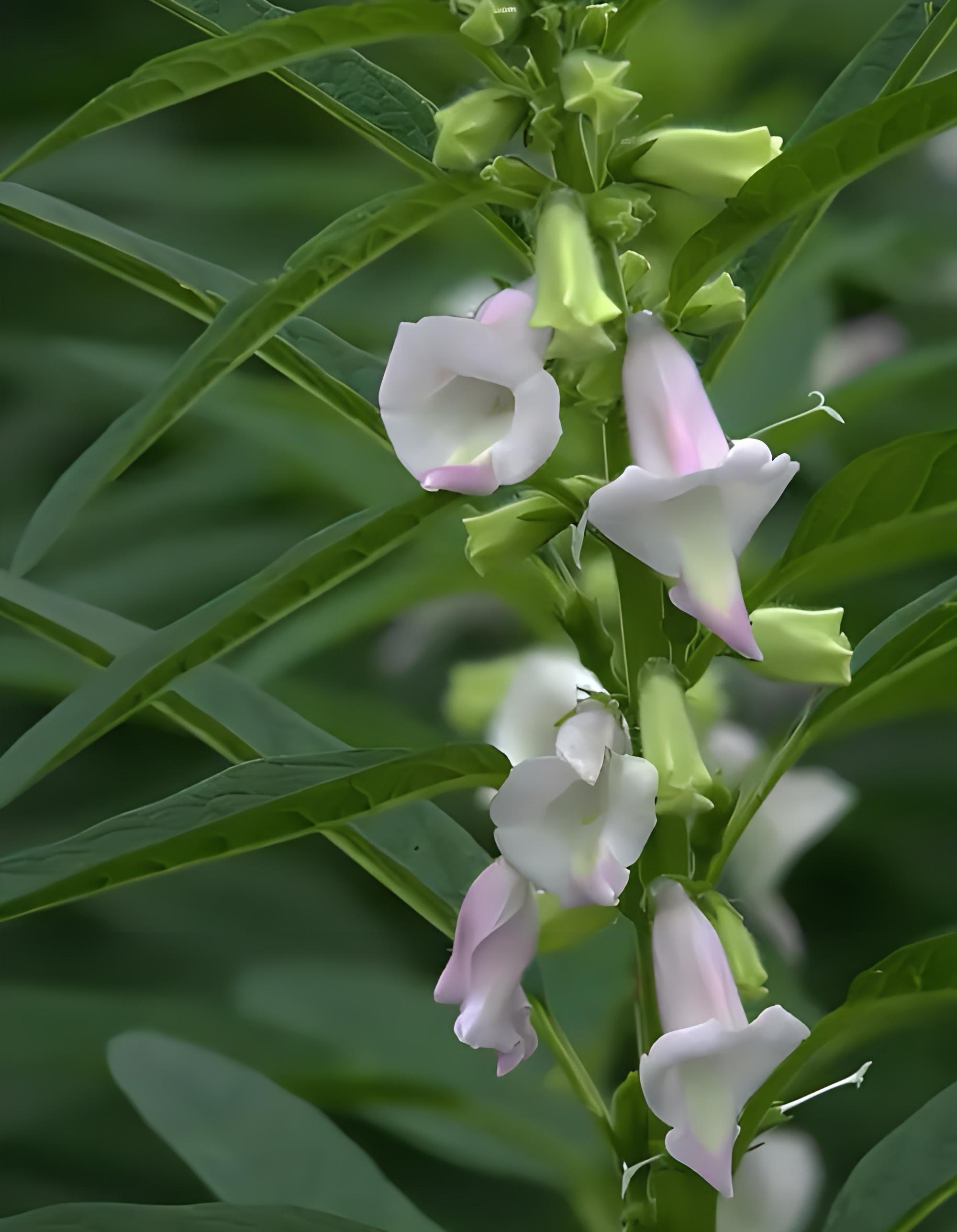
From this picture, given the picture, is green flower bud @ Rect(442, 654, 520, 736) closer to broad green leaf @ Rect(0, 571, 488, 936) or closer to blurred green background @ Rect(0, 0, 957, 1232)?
blurred green background @ Rect(0, 0, 957, 1232)

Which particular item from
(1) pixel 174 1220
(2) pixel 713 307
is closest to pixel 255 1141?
(1) pixel 174 1220

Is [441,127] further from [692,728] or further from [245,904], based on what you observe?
[245,904]

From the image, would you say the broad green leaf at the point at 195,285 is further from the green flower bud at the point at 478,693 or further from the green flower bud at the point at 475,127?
the green flower bud at the point at 478,693

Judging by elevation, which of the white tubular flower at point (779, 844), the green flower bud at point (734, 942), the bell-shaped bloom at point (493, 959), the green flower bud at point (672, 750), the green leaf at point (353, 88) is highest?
the green leaf at point (353, 88)

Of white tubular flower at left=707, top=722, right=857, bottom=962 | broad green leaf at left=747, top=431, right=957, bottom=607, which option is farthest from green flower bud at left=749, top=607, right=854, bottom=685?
white tubular flower at left=707, top=722, right=857, bottom=962

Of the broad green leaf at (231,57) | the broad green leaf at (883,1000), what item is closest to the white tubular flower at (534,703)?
the broad green leaf at (883,1000)

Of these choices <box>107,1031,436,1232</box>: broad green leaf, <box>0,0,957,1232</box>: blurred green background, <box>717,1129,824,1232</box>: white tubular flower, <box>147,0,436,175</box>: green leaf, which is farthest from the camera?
<box>0,0,957,1232</box>: blurred green background

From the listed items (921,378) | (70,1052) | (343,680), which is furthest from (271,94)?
(70,1052)
